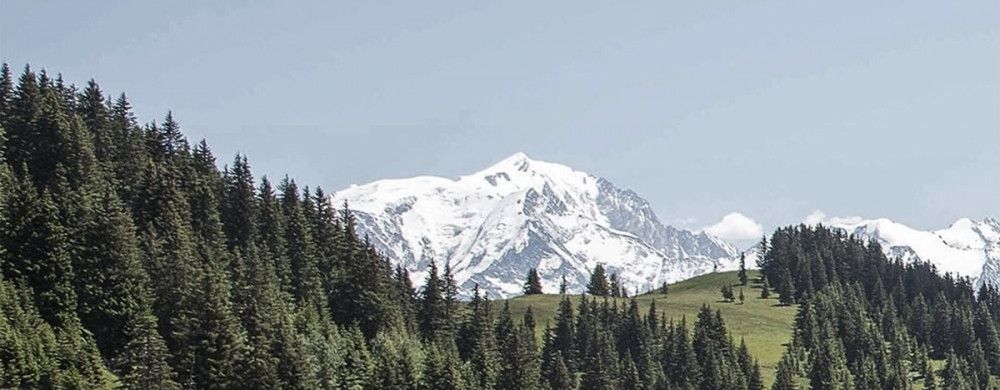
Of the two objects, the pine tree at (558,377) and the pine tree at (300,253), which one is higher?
the pine tree at (300,253)

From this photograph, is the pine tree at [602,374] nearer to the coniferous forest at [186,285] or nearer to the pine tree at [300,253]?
the coniferous forest at [186,285]

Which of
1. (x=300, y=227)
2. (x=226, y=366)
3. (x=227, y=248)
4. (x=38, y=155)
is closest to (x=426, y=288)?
(x=300, y=227)

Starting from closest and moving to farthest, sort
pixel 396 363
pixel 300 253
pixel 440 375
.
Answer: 1. pixel 396 363
2. pixel 440 375
3. pixel 300 253

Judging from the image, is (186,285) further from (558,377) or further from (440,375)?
(558,377)

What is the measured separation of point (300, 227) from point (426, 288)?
24215mm

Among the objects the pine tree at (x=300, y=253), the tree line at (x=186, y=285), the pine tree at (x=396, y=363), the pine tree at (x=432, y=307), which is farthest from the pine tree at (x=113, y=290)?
the pine tree at (x=432, y=307)

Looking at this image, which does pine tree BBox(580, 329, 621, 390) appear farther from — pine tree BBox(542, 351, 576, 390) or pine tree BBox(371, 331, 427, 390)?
pine tree BBox(371, 331, 427, 390)

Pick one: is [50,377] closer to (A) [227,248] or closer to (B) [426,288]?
(A) [227,248]

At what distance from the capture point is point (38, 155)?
127375 millimetres

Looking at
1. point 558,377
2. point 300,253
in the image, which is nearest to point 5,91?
point 300,253

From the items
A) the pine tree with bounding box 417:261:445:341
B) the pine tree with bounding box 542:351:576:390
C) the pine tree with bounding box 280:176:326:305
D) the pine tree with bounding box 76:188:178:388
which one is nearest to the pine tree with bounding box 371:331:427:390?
the pine tree with bounding box 280:176:326:305

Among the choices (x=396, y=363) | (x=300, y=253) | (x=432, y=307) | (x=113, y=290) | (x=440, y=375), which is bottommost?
(x=440, y=375)

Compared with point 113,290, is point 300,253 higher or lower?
higher

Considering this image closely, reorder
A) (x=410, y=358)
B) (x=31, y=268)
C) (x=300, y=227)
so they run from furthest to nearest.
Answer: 1. (x=300, y=227)
2. (x=410, y=358)
3. (x=31, y=268)
